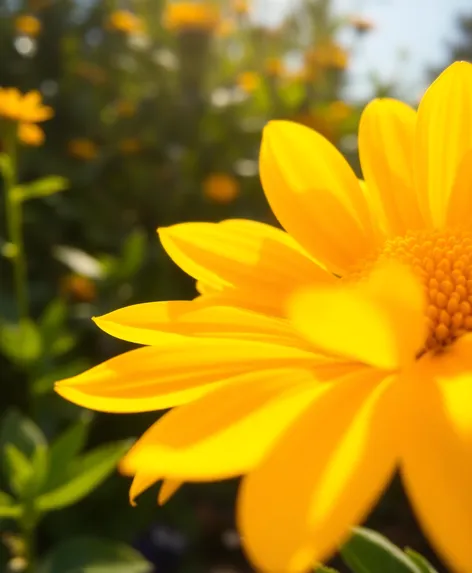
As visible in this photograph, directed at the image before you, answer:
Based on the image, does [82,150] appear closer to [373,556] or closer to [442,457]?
[373,556]

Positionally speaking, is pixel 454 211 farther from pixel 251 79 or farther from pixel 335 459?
pixel 251 79

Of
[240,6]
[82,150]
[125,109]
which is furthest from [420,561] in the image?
[240,6]

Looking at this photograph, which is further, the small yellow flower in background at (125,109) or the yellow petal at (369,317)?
the small yellow flower in background at (125,109)

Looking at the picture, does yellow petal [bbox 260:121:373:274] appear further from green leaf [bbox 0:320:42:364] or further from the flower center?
green leaf [bbox 0:320:42:364]

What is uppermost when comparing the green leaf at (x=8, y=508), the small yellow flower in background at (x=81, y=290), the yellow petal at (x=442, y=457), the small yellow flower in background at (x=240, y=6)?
the small yellow flower in background at (x=240, y=6)

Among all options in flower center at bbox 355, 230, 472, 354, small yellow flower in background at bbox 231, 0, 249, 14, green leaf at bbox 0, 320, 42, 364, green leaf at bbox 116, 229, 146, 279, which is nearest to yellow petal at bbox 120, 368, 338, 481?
flower center at bbox 355, 230, 472, 354

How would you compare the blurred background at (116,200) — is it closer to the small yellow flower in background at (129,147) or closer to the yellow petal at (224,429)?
the small yellow flower in background at (129,147)

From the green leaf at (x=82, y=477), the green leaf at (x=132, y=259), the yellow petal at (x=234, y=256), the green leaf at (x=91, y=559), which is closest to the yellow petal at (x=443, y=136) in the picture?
the yellow petal at (x=234, y=256)
